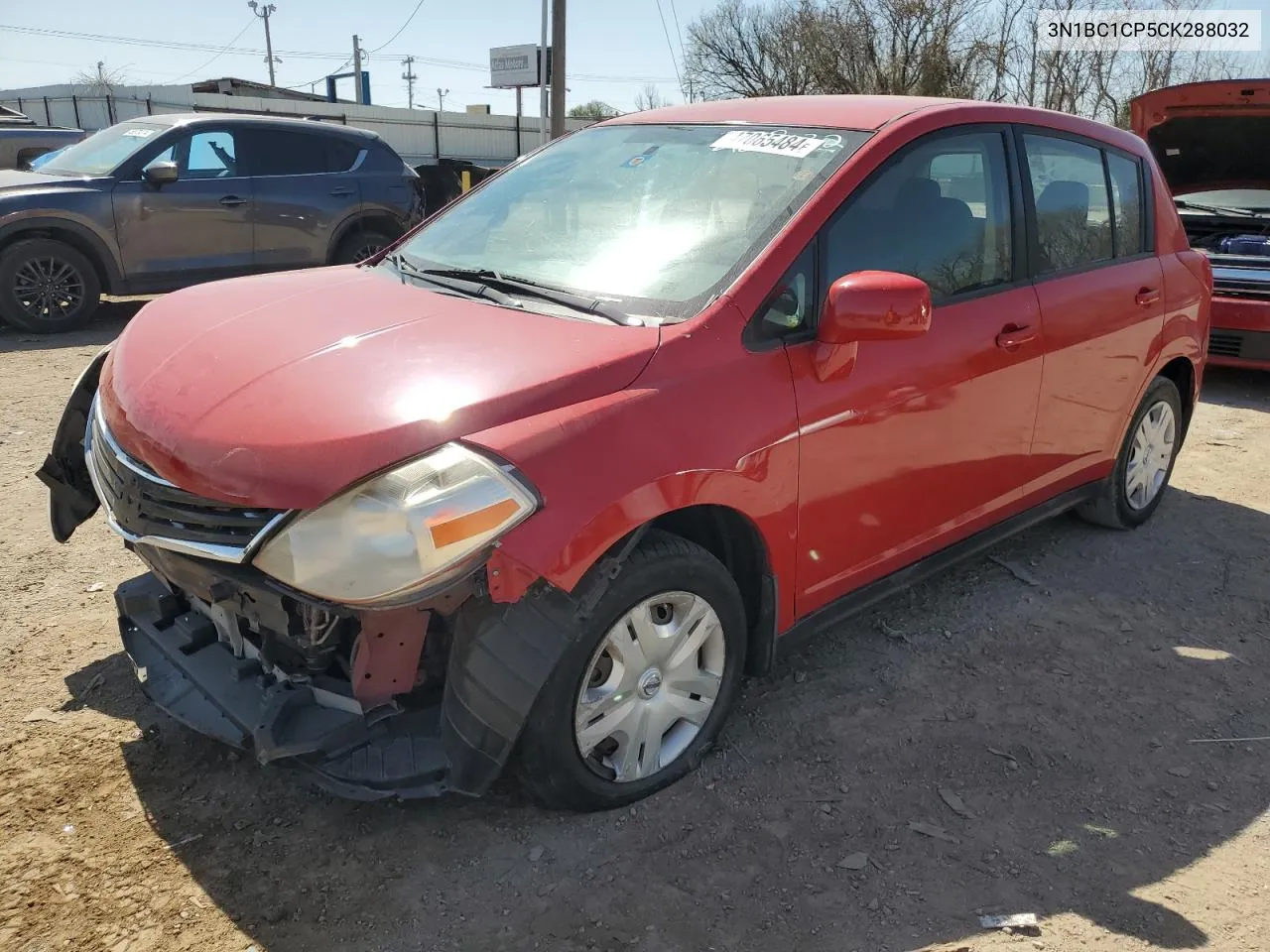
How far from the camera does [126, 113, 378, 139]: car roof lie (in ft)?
28.7

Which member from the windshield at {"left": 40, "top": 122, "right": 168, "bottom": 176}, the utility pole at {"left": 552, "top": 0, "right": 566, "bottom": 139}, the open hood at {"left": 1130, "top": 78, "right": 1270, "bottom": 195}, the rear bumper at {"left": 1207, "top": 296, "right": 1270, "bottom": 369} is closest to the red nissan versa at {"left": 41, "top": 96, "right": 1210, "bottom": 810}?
the rear bumper at {"left": 1207, "top": 296, "right": 1270, "bottom": 369}

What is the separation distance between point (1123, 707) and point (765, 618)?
134 cm

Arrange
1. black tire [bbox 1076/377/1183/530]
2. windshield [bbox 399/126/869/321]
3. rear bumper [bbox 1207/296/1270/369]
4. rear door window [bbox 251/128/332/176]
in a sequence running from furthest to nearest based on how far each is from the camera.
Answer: rear door window [bbox 251/128/332/176] → rear bumper [bbox 1207/296/1270/369] → black tire [bbox 1076/377/1183/530] → windshield [bbox 399/126/869/321]

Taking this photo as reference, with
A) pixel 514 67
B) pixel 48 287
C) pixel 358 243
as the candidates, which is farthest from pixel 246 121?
pixel 514 67

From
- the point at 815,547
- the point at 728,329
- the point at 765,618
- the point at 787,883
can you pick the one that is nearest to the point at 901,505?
the point at 815,547

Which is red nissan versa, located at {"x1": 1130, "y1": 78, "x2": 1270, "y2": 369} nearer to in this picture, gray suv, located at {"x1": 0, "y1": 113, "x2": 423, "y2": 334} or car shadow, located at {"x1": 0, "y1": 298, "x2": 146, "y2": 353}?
gray suv, located at {"x1": 0, "y1": 113, "x2": 423, "y2": 334}

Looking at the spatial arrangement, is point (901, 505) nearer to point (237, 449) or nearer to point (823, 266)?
point (823, 266)

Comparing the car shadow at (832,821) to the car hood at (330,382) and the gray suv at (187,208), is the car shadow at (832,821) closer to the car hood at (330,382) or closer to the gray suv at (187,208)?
the car hood at (330,382)

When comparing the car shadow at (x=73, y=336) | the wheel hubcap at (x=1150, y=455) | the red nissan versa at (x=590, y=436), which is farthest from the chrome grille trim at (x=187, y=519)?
the car shadow at (x=73, y=336)

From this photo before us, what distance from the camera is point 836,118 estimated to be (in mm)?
3170

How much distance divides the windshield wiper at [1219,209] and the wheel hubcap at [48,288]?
29.7 ft

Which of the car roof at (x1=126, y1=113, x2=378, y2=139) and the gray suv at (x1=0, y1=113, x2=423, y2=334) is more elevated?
the car roof at (x1=126, y1=113, x2=378, y2=139)

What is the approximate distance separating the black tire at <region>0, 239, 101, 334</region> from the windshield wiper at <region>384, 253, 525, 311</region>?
611 centimetres

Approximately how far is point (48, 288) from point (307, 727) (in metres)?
7.35
